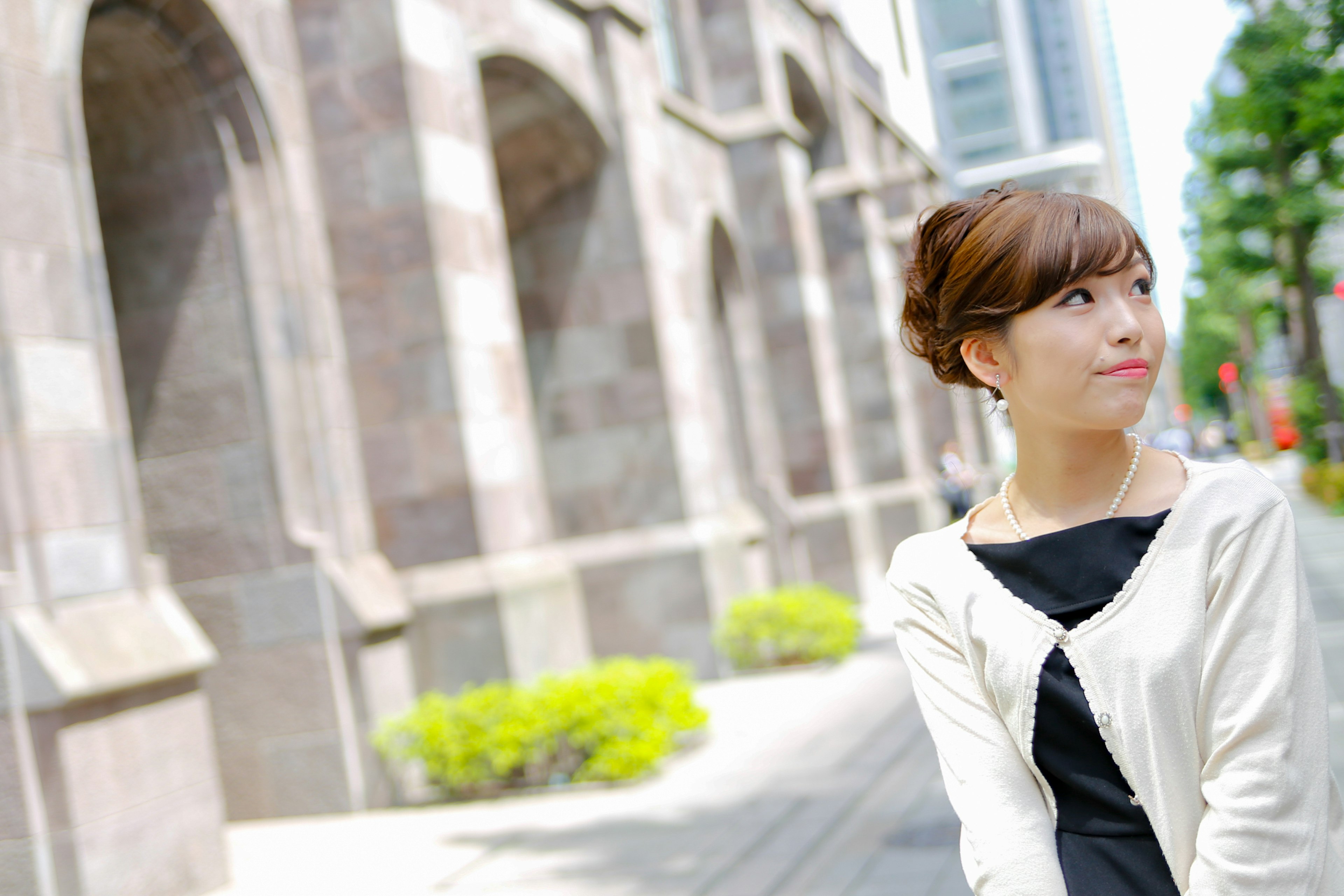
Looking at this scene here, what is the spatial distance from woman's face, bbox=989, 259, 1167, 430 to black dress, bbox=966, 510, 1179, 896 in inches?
6.7

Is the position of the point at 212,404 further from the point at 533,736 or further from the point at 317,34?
the point at 533,736

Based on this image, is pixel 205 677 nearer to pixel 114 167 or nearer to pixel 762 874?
pixel 114 167

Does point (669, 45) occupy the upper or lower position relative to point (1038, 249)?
upper

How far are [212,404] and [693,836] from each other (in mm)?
4452

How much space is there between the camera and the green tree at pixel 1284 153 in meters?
16.4

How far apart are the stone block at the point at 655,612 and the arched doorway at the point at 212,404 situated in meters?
4.73

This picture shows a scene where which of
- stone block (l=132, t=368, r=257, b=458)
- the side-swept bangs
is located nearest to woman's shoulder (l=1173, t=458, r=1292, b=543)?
the side-swept bangs

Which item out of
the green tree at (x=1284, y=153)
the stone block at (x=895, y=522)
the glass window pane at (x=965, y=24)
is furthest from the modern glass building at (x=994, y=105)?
the stone block at (x=895, y=522)

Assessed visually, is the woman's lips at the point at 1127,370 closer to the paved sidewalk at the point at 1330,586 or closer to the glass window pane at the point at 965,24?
the paved sidewalk at the point at 1330,586

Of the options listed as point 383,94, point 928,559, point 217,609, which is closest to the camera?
point 928,559

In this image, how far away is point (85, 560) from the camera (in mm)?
Answer: 6391

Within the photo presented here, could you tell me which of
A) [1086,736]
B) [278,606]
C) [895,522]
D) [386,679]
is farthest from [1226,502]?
[895,522]

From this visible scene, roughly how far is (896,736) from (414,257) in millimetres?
4933

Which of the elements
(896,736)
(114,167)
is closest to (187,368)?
(114,167)
